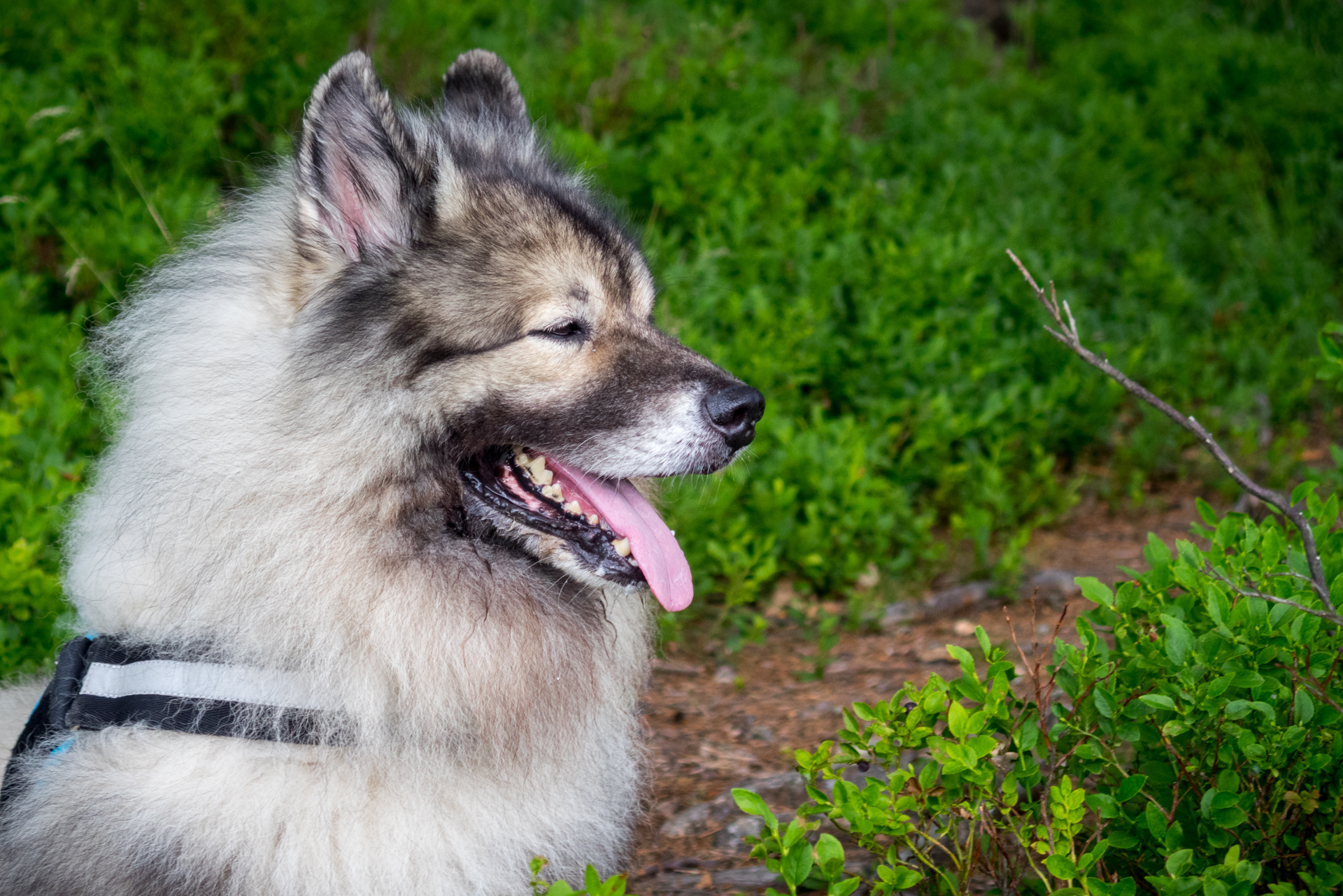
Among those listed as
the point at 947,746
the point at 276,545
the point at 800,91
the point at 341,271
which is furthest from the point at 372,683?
the point at 800,91

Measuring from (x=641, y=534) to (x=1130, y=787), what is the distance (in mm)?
1163

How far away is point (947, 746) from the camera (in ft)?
6.87

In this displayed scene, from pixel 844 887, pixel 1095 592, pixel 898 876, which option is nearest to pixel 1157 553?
pixel 1095 592

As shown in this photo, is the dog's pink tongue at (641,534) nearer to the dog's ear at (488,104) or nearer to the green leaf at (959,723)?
the green leaf at (959,723)

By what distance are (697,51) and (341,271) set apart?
16.6 feet

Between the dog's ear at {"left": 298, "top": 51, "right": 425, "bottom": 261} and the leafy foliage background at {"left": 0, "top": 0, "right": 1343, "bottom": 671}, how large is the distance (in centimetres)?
90

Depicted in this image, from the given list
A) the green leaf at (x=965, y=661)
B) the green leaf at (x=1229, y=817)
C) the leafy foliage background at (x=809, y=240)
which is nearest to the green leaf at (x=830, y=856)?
the green leaf at (x=965, y=661)

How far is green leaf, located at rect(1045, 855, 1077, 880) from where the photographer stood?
1.94 meters

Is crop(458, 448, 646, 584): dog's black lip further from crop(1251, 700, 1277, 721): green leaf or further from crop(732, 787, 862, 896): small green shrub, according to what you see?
crop(1251, 700, 1277, 721): green leaf

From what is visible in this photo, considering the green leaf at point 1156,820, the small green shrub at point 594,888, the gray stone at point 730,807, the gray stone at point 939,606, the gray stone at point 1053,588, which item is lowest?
the gray stone at point 1053,588

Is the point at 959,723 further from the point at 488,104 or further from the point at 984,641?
the point at 488,104

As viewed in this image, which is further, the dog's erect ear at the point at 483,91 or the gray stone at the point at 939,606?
the gray stone at the point at 939,606

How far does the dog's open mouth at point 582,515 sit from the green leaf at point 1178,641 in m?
1.03

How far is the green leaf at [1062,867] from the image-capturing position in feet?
6.35
